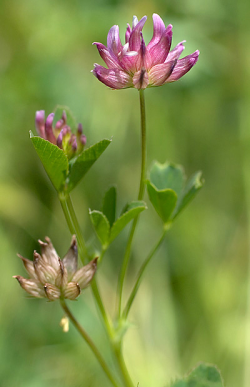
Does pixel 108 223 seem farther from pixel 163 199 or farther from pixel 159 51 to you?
pixel 159 51

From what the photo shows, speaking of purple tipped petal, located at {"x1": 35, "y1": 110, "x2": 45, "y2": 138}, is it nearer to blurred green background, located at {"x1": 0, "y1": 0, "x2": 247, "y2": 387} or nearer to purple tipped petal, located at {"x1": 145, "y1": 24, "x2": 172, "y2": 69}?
purple tipped petal, located at {"x1": 145, "y1": 24, "x2": 172, "y2": 69}

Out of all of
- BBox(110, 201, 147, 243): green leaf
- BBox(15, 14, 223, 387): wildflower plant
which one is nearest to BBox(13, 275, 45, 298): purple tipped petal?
BBox(15, 14, 223, 387): wildflower plant

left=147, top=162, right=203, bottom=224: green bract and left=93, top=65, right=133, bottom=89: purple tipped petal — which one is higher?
left=93, top=65, right=133, bottom=89: purple tipped petal

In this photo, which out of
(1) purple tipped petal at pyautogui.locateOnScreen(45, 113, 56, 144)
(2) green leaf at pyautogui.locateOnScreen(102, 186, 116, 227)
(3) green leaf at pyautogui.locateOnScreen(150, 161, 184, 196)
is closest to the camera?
(1) purple tipped petal at pyautogui.locateOnScreen(45, 113, 56, 144)

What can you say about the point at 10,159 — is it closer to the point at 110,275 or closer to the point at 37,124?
the point at 110,275

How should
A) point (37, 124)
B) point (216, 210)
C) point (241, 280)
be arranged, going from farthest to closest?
point (216, 210), point (241, 280), point (37, 124)

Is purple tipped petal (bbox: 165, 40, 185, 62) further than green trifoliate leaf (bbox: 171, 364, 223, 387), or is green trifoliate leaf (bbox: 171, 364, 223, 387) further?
green trifoliate leaf (bbox: 171, 364, 223, 387)

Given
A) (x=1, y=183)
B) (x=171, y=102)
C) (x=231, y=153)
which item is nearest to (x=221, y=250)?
(x=231, y=153)

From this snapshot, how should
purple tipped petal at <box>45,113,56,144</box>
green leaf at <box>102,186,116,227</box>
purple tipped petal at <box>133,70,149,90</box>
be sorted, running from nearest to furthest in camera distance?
purple tipped petal at <box>133,70,149,90</box> → purple tipped petal at <box>45,113,56,144</box> → green leaf at <box>102,186,116,227</box>
